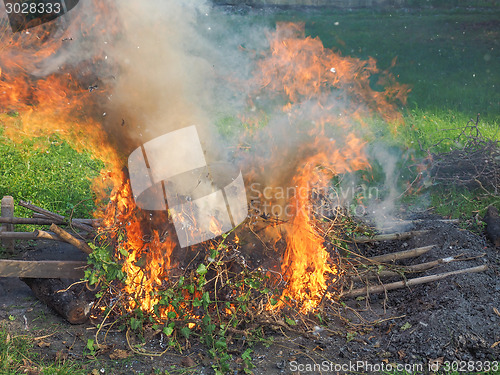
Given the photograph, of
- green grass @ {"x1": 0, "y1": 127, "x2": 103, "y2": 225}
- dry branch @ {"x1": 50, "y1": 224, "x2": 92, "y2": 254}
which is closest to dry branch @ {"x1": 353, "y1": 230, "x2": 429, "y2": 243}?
dry branch @ {"x1": 50, "y1": 224, "x2": 92, "y2": 254}

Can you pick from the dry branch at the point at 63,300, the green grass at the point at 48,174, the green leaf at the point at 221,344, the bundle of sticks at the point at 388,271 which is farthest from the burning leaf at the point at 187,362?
the green grass at the point at 48,174

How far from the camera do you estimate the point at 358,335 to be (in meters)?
4.29

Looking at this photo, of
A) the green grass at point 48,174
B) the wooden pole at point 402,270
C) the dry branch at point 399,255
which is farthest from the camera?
the green grass at point 48,174

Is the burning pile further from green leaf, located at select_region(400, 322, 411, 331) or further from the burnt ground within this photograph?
green leaf, located at select_region(400, 322, 411, 331)

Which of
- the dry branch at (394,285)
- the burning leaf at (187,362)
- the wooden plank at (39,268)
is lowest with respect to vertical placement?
the dry branch at (394,285)

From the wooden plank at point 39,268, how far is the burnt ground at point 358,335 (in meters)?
0.38

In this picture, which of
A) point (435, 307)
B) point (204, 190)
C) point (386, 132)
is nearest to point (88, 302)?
point (204, 190)

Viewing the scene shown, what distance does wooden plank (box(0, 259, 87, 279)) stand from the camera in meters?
4.34

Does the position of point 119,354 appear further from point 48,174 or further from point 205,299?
point 48,174

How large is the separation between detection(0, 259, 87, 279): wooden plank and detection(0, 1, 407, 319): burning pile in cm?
44

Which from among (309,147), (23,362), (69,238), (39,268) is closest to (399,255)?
(309,147)

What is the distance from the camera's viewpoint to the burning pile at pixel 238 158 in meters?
4.37

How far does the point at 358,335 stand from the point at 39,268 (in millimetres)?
3017

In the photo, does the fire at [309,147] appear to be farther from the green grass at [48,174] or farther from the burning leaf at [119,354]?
the green grass at [48,174]
